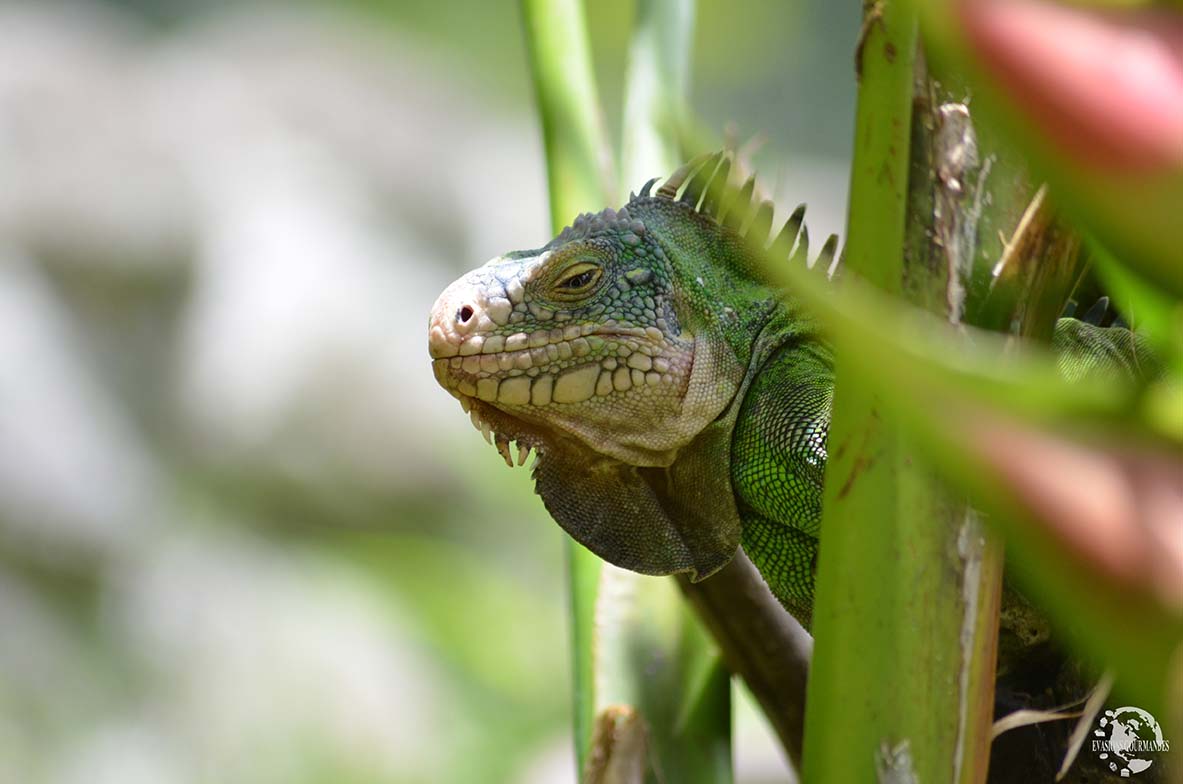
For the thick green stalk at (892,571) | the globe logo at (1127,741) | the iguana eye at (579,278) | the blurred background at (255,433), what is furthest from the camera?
the blurred background at (255,433)

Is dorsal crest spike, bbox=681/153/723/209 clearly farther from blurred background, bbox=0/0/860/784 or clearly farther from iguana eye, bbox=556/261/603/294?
blurred background, bbox=0/0/860/784

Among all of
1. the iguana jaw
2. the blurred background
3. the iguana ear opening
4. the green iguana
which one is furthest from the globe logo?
the blurred background

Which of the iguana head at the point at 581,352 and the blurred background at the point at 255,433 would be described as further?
the blurred background at the point at 255,433

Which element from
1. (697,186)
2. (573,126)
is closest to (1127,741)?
(697,186)

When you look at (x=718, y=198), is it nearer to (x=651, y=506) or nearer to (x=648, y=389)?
(x=648, y=389)

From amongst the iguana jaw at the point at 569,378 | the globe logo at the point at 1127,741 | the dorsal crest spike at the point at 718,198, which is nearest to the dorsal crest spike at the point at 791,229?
the dorsal crest spike at the point at 718,198

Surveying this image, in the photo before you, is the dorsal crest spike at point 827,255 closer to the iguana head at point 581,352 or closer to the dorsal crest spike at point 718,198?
the dorsal crest spike at point 718,198

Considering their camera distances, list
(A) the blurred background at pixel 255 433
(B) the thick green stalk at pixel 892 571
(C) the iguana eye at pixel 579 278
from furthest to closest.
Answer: (A) the blurred background at pixel 255 433, (C) the iguana eye at pixel 579 278, (B) the thick green stalk at pixel 892 571
